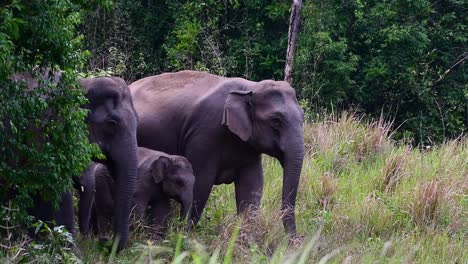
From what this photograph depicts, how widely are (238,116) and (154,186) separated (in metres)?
1.08

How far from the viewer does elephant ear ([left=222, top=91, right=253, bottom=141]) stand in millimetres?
11578

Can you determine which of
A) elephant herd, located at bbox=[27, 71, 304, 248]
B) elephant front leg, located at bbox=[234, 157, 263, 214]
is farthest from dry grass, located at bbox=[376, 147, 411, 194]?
elephant herd, located at bbox=[27, 71, 304, 248]

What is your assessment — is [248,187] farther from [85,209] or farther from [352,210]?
[85,209]

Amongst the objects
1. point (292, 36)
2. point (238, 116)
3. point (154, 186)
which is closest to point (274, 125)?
point (238, 116)

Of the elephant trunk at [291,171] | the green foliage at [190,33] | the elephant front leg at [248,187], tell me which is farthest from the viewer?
the green foliage at [190,33]

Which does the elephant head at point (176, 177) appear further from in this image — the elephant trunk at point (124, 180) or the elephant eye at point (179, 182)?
the elephant trunk at point (124, 180)

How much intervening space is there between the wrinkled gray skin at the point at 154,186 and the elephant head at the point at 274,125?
2.21ft

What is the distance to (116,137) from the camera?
10.1 m

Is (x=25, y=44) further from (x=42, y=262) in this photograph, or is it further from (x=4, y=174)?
(x=42, y=262)

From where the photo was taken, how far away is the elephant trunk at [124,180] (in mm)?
10078

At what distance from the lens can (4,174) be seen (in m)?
8.88

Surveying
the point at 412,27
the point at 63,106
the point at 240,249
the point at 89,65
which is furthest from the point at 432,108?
the point at 63,106

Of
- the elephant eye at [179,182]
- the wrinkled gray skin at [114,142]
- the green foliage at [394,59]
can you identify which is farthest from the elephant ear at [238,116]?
the green foliage at [394,59]

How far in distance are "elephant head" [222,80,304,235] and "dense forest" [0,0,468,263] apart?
18.8 inches
